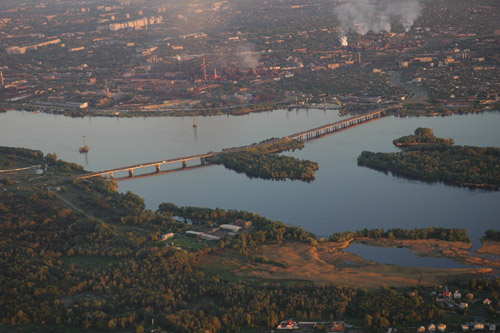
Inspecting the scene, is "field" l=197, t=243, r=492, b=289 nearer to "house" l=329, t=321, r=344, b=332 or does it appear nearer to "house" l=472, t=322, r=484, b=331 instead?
"house" l=329, t=321, r=344, b=332

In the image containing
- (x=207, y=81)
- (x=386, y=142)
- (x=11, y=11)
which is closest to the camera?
(x=386, y=142)

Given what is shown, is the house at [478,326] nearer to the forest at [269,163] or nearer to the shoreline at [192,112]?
the forest at [269,163]

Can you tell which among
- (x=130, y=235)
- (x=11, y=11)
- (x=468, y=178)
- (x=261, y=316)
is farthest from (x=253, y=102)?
(x=11, y=11)

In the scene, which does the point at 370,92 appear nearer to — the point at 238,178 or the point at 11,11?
the point at 238,178

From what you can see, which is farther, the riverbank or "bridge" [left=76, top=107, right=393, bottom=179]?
"bridge" [left=76, top=107, right=393, bottom=179]

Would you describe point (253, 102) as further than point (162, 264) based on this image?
Yes

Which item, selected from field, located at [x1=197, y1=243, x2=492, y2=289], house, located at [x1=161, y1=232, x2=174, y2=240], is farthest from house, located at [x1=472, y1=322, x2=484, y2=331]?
house, located at [x1=161, y1=232, x2=174, y2=240]
